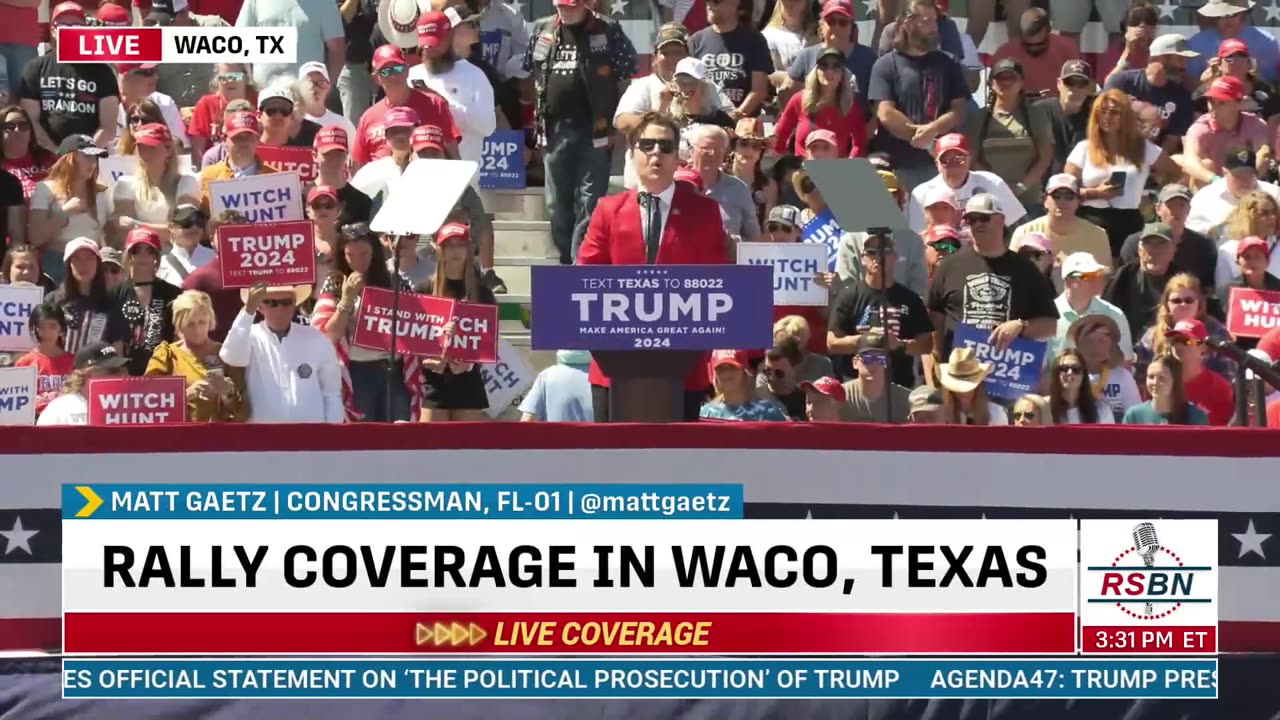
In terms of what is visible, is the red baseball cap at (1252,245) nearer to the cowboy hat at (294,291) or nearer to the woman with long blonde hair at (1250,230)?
the woman with long blonde hair at (1250,230)

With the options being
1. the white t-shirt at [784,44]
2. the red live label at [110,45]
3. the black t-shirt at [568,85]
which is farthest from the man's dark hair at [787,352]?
the red live label at [110,45]

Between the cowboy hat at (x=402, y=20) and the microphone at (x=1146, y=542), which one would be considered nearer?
the microphone at (x=1146, y=542)

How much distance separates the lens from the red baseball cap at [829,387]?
1128 centimetres

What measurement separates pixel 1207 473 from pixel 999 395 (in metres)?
2.21

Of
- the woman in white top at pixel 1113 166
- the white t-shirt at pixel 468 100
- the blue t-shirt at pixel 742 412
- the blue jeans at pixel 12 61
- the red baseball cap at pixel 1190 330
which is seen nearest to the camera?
the blue t-shirt at pixel 742 412

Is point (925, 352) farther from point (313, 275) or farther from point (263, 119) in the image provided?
point (263, 119)

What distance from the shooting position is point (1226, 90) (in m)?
15.0

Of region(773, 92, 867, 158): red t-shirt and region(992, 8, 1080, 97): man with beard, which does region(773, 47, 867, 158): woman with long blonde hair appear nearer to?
region(773, 92, 867, 158): red t-shirt

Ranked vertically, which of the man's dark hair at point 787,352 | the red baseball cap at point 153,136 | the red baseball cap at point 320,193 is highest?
the red baseball cap at point 153,136

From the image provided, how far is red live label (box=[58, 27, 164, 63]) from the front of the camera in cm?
1466

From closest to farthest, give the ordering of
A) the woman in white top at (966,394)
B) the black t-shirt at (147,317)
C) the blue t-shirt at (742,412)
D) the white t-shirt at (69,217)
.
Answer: the blue t-shirt at (742,412)
the woman in white top at (966,394)
the black t-shirt at (147,317)
the white t-shirt at (69,217)

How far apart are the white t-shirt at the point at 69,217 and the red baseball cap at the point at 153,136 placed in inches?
14.6

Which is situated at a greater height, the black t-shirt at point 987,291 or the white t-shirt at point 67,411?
the black t-shirt at point 987,291

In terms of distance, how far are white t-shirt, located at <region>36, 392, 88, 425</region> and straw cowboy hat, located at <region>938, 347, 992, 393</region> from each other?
3490mm
